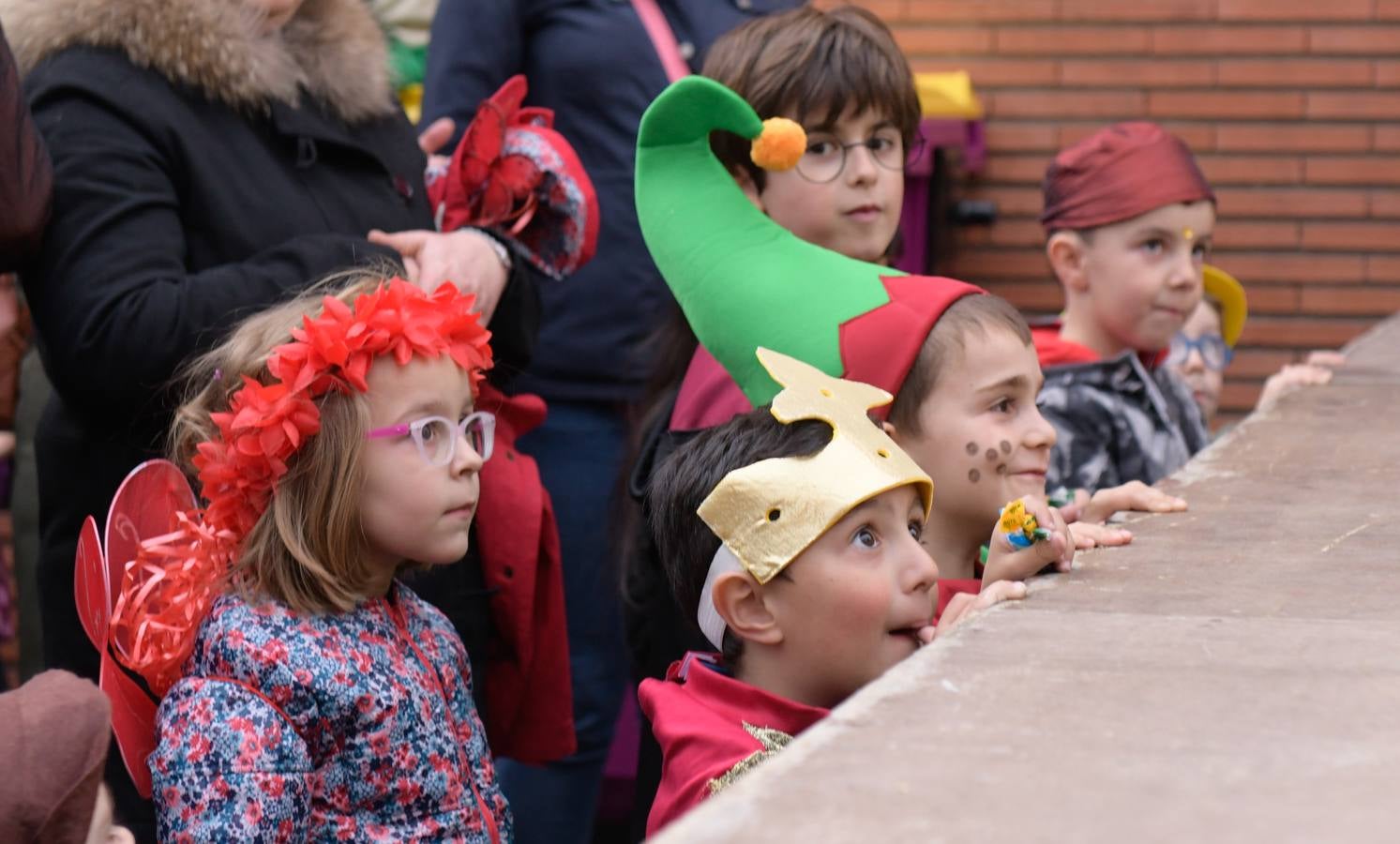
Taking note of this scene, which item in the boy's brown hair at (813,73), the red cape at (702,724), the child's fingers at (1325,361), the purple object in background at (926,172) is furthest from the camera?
the purple object in background at (926,172)

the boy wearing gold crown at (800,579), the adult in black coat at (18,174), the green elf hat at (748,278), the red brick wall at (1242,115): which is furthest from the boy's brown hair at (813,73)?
the red brick wall at (1242,115)

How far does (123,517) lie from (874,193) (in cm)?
142

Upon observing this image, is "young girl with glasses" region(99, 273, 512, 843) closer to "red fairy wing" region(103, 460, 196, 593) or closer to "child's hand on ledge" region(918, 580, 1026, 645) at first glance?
"red fairy wing" region(103, 460, 196, 593)

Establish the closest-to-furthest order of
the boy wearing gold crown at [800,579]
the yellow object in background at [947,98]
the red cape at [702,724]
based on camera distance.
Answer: the red cape at [702,724], the boy wearing gold crown at [800,579], the yellow object in background at [947,98]

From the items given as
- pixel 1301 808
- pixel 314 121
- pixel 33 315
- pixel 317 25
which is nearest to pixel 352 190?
pixel 314 121

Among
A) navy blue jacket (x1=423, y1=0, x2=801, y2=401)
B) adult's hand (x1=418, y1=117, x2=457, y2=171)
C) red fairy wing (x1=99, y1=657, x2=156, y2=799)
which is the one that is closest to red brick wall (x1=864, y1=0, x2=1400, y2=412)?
navy blue jacket (x1=423, y1=0, x2=801, y2=401)

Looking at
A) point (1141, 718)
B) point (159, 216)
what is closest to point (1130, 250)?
point (159, 216)

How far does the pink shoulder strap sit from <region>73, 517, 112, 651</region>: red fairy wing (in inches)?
78.7

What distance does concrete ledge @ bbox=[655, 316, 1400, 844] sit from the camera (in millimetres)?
1533

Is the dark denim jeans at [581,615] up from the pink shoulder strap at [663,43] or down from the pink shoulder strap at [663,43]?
down

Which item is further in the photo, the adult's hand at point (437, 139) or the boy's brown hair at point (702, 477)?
Answer: the adult's hand at point (437, 139)

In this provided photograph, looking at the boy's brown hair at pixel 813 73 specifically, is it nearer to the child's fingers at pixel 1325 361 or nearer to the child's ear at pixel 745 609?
the child's ear at pixel 745 609

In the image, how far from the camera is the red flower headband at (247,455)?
2566 millimetres

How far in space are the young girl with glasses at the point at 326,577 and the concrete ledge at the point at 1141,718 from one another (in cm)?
81
